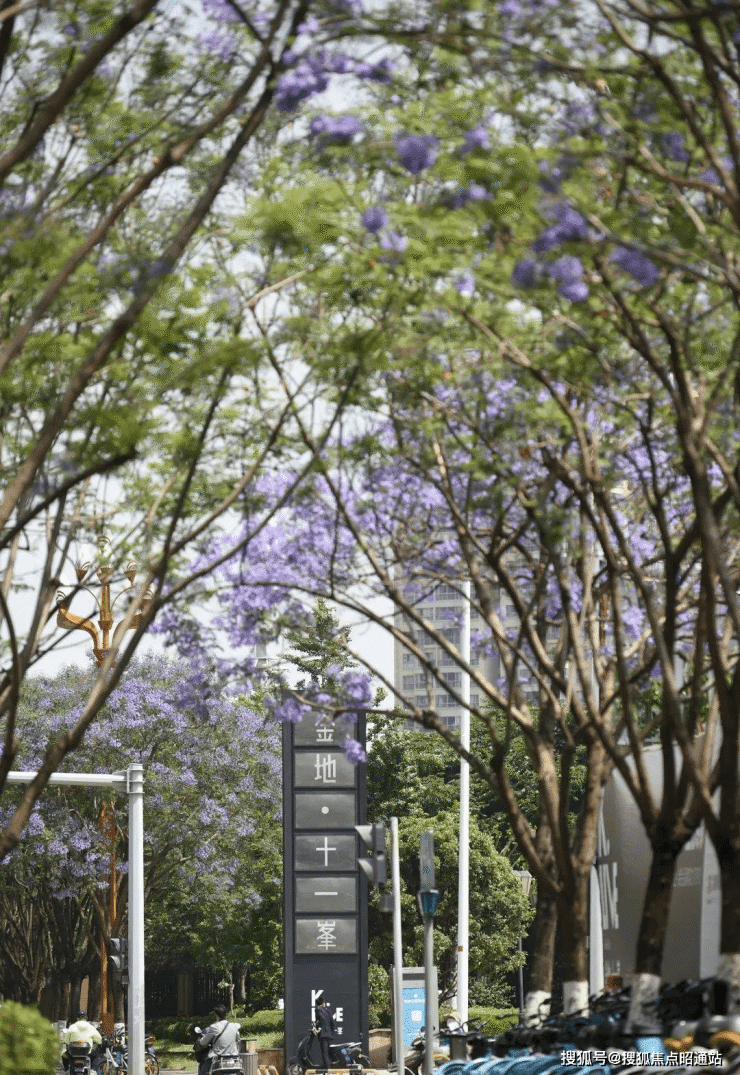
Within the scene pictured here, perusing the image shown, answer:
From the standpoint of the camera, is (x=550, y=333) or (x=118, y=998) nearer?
(x=550, y=333)

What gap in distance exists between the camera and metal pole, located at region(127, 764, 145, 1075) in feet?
66.0

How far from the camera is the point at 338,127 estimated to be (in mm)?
8367

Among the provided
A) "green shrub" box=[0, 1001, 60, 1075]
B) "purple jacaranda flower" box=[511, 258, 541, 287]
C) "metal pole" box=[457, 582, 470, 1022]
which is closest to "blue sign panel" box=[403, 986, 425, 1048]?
"metal pole" box=[457, 582, 470, 1022]

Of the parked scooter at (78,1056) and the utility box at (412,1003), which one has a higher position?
the utility box at (412,1003)

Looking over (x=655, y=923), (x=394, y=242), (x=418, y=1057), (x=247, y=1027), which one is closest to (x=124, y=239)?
(x=394, y=242)

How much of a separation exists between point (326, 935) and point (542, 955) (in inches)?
544

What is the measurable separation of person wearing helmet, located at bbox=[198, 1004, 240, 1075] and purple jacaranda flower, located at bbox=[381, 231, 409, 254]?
563 inches

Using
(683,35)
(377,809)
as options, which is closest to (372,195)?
(683,35)

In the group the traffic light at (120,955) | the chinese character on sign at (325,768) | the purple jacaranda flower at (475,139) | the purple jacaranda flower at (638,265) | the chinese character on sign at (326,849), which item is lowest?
the traffic light at (120,955)

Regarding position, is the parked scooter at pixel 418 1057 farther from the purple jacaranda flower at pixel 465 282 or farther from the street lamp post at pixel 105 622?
the purple jacaranda flower at pixel 465 282

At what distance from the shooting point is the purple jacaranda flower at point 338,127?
27.5 feet

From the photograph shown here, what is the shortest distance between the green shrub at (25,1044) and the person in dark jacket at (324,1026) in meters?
16.8

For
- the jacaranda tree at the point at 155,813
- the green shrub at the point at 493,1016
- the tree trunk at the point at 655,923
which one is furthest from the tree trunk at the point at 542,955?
the green shrub at the point at 493,1016

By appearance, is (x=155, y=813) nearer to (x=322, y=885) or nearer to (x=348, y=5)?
(x=322, y=885)
